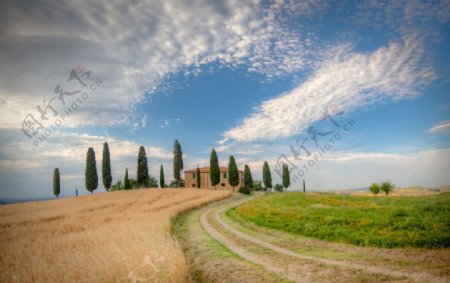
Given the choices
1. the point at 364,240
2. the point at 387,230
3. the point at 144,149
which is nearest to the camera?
the point at 364,240

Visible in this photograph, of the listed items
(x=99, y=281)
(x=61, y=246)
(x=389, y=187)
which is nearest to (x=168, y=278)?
(x=99, y=281)

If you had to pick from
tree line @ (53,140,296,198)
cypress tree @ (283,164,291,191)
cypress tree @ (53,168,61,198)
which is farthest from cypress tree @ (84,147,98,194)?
cypress tree @ (283,164,291,191)

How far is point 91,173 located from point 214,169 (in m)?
29.9

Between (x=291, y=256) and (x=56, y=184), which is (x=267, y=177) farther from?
(x=291, y=256)

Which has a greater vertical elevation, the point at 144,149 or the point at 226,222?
the point at 144,149

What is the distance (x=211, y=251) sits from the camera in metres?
12.7

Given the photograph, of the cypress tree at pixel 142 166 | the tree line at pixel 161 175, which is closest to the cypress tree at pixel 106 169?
the tree line at pixel 161 175

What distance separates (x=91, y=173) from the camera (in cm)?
6369

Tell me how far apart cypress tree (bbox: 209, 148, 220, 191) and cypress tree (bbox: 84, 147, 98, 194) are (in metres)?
28.1

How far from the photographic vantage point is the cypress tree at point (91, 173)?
6341 centimetres

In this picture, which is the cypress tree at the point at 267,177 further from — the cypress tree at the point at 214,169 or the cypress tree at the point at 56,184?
the cypress tree at the point at 56,184

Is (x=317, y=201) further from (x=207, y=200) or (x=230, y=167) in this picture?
(x=230, y=167)

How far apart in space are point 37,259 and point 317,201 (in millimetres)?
27192

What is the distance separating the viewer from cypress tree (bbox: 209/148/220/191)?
237 ft
